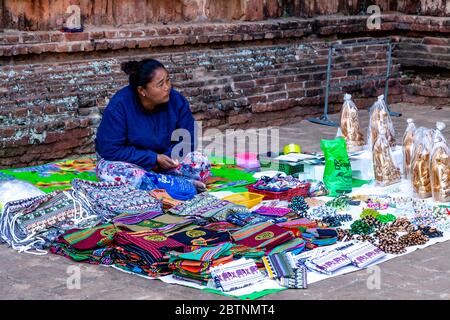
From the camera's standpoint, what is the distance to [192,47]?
32.7ft

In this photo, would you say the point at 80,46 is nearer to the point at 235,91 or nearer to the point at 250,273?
the point at 235,91

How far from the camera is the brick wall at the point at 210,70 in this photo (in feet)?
27.5

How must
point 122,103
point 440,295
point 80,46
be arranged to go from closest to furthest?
point 440,295
point 122,103
point 80,46

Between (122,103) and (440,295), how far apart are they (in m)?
2.92

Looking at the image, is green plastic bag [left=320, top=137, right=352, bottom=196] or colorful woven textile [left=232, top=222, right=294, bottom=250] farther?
green plastic bag [left=320, top=137, right=352, bottom=196]

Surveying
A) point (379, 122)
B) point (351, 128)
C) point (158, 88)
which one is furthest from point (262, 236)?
point (351, 128)

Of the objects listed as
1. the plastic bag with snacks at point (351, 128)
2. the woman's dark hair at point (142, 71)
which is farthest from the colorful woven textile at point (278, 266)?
the plastic bag with snacks at point (351, 128)

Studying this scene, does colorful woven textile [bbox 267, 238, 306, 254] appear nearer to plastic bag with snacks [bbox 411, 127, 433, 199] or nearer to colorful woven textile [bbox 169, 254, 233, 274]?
colorful woven textile [bbox 169, 254, 233, 274]

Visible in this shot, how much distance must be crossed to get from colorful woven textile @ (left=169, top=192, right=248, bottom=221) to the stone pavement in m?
0.91

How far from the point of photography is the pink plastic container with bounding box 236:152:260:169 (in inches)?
316

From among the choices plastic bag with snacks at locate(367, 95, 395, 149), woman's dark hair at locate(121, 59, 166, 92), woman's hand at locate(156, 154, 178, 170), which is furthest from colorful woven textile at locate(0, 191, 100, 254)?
plastic bag with snacks at locate(367, 95, 395, 149)

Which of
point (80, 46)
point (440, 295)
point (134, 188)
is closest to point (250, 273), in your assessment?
point (440, 295)

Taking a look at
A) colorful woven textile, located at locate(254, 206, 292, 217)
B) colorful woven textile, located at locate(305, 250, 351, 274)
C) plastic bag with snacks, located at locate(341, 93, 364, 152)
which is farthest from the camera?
plastic bag with snacks, located at locate(341, 93, 364, 152)

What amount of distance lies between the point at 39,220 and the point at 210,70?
158 inches
